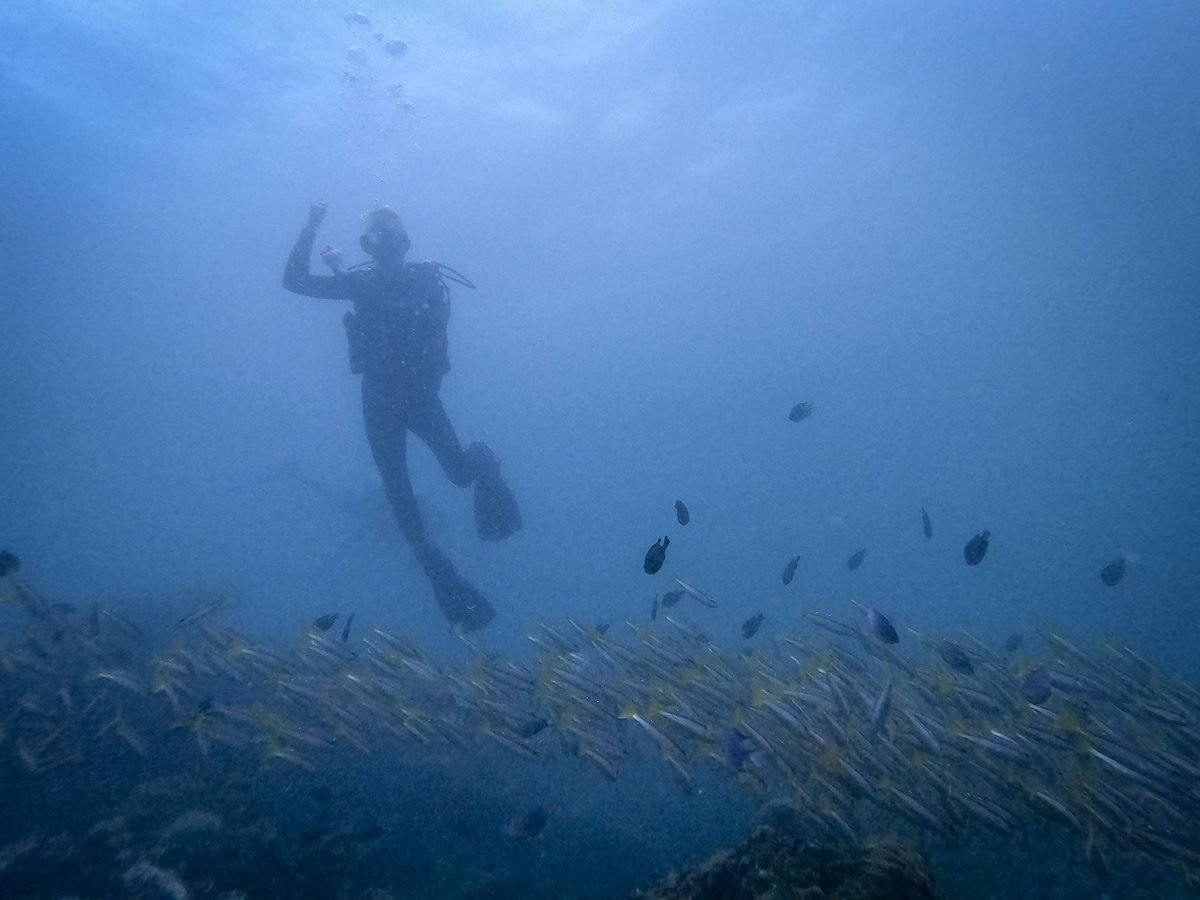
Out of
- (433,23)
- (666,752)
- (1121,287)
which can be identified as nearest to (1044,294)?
(1121,287)

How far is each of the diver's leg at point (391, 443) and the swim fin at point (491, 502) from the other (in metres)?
1.04

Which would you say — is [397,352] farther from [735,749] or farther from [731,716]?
[735,749]

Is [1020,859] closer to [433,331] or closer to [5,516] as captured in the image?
[433,331]

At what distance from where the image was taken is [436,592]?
33.3 feet

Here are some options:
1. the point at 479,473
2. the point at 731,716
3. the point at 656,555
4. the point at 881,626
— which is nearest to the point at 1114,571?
the point at 881,626

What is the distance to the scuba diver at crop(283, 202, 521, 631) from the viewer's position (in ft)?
31.4

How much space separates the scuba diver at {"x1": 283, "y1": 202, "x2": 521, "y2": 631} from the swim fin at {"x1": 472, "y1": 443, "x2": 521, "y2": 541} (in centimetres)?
2

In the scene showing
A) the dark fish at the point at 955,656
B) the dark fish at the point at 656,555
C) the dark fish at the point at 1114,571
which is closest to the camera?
the dark fish at the point at 656,555

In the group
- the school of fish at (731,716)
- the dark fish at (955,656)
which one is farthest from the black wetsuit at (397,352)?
the dark fish at (955,656)

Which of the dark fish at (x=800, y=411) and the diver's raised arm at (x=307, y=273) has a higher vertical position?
the diver's raised arm at (x=307, y=273)

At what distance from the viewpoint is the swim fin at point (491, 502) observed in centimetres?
1079

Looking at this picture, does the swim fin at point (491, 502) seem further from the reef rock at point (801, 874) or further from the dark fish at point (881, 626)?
the reef rock at point (801, 874)

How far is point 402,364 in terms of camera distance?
10016 millimetres

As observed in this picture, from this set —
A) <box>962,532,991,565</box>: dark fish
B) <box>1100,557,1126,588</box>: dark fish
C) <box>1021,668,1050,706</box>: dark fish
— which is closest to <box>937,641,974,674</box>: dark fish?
<box>1021,668,1050,706</box>: dark fish
